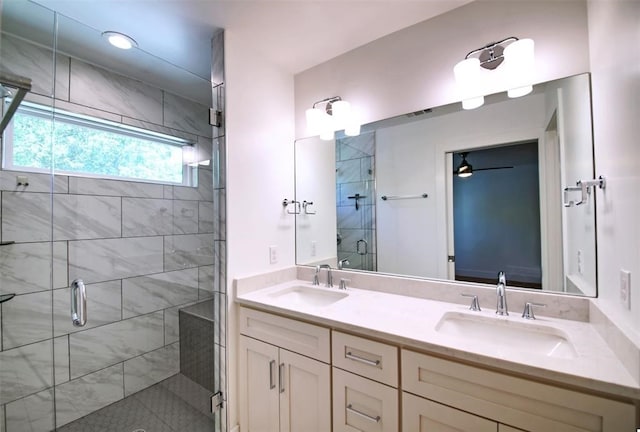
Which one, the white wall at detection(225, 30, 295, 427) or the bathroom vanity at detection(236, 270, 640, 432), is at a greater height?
the white wall at detection(225, 30, 295, 427)

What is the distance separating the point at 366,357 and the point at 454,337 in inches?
14.9

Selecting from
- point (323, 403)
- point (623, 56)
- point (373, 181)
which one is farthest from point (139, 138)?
point (623, 56)

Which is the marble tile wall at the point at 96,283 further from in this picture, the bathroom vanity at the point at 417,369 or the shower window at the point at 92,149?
the bathroom vanity at the point at 417,369

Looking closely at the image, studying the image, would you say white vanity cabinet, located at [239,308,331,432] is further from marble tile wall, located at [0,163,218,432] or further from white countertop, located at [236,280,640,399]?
marble tile wall, located at [0,163,218,432]

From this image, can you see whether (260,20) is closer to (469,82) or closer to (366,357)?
(469,82)

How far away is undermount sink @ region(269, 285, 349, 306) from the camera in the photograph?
1762 millimetres

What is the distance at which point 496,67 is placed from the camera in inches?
55.1

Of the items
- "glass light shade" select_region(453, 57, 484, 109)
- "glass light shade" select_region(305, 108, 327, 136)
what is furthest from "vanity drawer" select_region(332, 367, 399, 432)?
"glass light shade" select_region(305, 108, 327, 136)

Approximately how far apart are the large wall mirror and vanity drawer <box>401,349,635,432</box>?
1.94ft

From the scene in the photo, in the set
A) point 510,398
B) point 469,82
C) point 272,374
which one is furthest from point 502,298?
point 272,374

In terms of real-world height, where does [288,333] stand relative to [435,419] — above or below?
→ above

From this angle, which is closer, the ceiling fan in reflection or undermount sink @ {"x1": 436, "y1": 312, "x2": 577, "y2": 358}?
undermount sink @ {"x1": 436, "y1": 312, "x2": 577, "y2": 358}

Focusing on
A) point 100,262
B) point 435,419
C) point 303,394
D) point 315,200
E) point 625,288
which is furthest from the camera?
point 315,200

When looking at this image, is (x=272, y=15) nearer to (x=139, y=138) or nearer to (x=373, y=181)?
(x=373, y=181)
